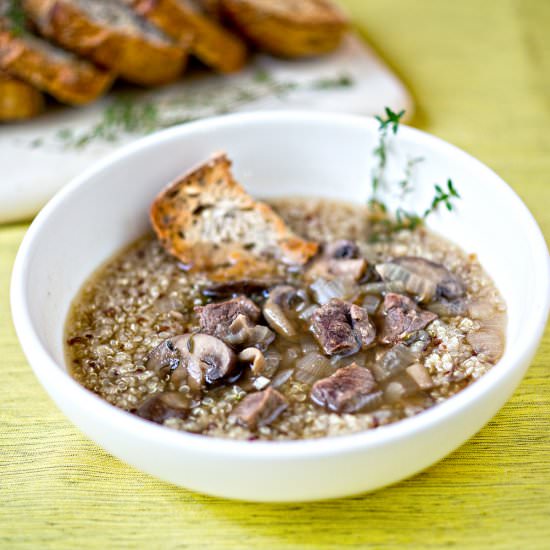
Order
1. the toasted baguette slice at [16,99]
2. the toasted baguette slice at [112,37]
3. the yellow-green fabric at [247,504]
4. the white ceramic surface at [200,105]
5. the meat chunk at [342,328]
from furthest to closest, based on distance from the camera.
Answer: the toasted baguette slice at [112,37] < the toasted baguette slice at [16,99] < the white ceramic surface at [200,105] < the meat chunk at [342,328] < the yellow-green fabric at [247,504]

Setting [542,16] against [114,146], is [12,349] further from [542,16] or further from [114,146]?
[542,16]

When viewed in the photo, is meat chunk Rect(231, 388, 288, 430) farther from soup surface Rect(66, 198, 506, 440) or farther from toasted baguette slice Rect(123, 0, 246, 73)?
toasted baguette slice Rect(123, 0, 246, 73)

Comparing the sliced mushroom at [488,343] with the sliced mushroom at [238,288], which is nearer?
the sliced mushroom at [488,343]

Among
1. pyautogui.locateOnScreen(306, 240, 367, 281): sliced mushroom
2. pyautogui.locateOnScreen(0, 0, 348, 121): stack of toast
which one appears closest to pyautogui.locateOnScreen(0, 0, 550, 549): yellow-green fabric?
pyautogui.locateOnScreen(306, 240, 367, 281): sliced mushroom

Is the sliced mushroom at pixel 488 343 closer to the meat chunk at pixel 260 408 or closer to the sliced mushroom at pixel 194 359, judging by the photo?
the meat chunk at pixel 260 408

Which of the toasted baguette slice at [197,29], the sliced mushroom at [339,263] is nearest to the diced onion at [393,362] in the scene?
the sliced mushroom at [339,263]

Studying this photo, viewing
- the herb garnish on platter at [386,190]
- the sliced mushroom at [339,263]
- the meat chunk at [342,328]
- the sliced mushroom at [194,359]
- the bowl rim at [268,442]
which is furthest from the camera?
the herb garnish on platter at [386,190]

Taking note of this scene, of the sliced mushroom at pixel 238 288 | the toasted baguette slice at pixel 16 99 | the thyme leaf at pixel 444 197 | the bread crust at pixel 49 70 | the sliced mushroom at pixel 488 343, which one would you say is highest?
the thyme leaf at pixel 444 197

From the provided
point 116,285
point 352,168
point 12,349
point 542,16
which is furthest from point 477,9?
point 12,349
